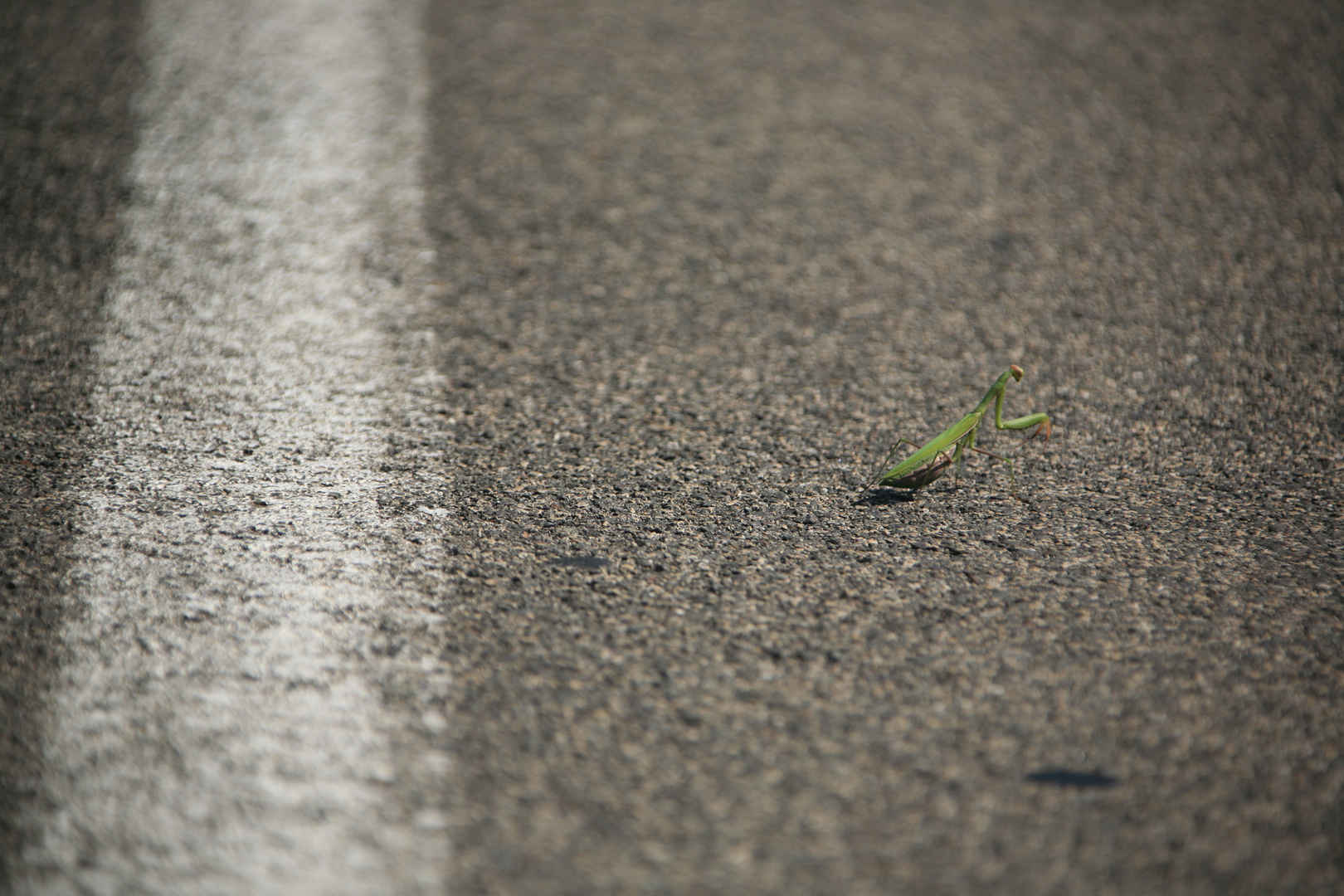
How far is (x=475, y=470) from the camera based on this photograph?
2412 millimetres

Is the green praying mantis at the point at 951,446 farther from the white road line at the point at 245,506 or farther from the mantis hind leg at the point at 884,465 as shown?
the white road line at the point at 245,506

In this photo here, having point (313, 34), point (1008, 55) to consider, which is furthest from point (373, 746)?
point (1008, 55)

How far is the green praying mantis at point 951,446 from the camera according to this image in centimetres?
235

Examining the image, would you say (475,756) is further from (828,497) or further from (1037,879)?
(828,497)

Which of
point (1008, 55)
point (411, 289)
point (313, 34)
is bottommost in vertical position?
point (411, 289)

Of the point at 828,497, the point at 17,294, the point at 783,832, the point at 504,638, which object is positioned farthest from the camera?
the point at 17,294

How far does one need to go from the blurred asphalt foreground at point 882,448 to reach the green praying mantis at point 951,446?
0.07 m

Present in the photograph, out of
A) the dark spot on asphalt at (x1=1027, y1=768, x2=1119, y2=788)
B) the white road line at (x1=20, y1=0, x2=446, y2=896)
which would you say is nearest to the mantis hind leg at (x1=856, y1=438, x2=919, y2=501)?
the dark spot on asphalt at (x1=1027, y1=768, x2=1119, y2=788)

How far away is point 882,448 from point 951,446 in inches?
7.9

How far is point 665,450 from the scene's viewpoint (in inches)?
99.0

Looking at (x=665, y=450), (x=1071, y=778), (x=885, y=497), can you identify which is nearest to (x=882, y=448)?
(x=885, y=497)

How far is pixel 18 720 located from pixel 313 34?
3515mm

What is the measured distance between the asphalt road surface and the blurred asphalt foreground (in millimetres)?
13

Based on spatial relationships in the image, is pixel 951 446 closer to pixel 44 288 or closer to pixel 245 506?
pixel 245 506
